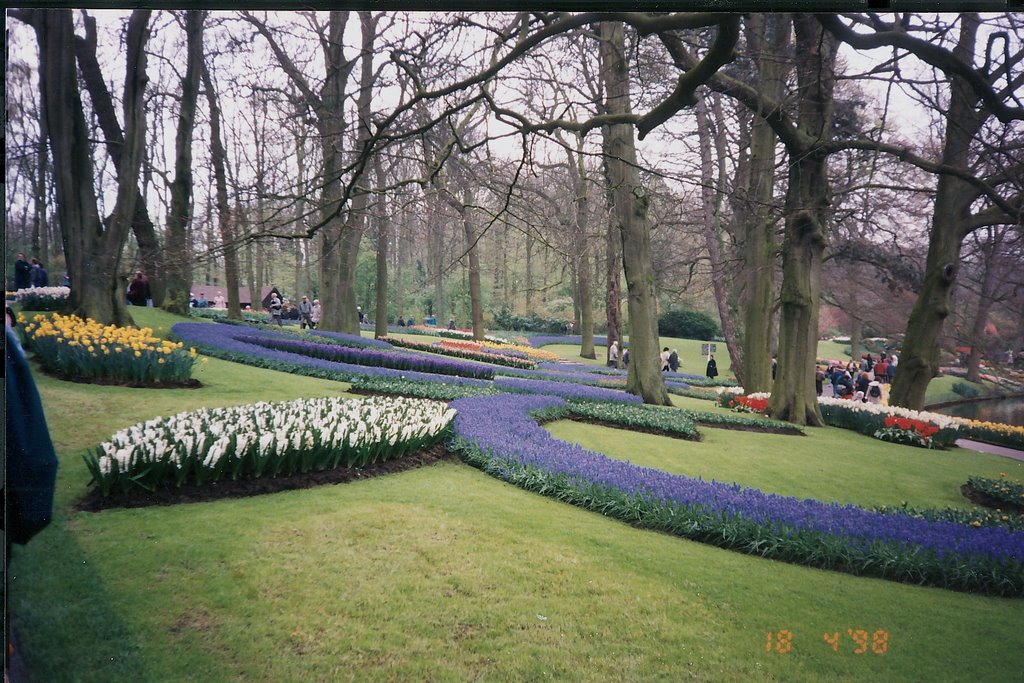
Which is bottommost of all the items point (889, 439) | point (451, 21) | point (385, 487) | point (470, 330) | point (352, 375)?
point (385, 487)

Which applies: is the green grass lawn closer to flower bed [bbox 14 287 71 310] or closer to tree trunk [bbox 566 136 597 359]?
flower bed [bbox 14 287 71 310]

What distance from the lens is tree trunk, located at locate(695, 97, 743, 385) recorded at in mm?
3369

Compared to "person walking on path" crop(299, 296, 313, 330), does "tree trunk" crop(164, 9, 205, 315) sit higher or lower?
higher

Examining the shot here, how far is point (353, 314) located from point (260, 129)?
1189 mm

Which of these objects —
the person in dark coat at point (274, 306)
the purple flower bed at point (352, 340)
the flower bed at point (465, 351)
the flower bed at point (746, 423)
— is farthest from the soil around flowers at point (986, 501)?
the person in dark coat at point (274, 306)

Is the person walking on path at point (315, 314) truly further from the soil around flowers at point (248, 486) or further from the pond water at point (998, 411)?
the pond water at point (998, 411)

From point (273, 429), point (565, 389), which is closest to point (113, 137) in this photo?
point (273, 429)

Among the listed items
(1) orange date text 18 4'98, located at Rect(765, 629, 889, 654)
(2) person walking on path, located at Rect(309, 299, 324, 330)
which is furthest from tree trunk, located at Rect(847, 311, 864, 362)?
(2) person walking on path, located at Rect(309, 299, 324, 330)

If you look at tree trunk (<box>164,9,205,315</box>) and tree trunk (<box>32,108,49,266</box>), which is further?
tree trunk (<box>164,9,205,315</box>)

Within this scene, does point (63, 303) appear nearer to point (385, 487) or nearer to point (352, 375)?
point (352, 375)

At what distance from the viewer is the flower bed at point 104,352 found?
2859mm

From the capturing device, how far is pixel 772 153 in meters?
3.24

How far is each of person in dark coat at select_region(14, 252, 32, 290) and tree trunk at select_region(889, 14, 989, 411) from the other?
456 centimetres

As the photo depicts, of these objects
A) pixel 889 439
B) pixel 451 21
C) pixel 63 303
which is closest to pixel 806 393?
pixel 889 439
